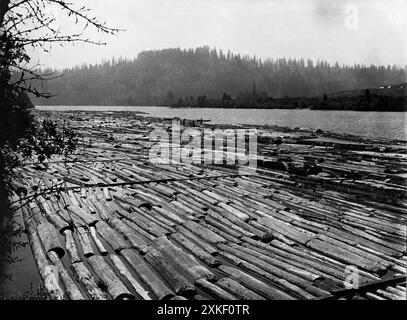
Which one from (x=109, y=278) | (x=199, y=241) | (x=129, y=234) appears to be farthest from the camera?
(x=129, y=234)

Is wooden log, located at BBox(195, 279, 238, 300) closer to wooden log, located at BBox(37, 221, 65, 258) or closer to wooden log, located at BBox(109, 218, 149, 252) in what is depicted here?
wooden log, located at BBox(109, 218, 149, 252)

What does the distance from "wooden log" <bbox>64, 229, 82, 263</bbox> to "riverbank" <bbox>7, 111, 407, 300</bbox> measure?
1.0 inches

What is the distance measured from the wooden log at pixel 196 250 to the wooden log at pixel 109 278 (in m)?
1.56

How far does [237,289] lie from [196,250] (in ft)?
5.40

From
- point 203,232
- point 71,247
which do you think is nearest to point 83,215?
point 71,247

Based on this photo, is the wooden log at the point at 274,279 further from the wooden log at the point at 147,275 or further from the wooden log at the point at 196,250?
the wooden log at the point at 147,275

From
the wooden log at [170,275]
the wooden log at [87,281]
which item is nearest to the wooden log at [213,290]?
the wooden log at [170,275]

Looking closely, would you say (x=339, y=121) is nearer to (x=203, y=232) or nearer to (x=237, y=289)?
(x=203, y=232)

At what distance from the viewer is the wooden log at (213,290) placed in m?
5.18

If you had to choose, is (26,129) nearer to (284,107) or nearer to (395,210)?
(395,210)

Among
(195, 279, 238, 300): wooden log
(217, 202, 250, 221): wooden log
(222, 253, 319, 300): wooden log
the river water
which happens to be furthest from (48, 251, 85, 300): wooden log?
the river water

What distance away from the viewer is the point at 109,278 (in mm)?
5664

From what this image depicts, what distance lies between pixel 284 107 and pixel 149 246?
146m
